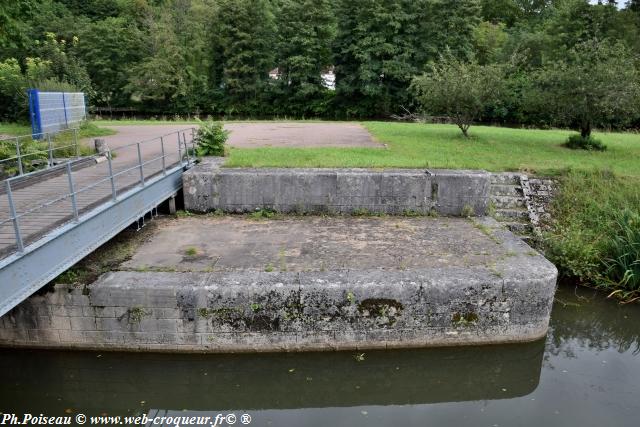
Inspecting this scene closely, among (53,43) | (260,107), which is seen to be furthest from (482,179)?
(260,107)

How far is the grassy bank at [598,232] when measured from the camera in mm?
8852

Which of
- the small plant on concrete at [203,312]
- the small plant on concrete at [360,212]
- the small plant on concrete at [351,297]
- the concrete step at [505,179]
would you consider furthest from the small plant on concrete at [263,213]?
the concrete step at [505,179]

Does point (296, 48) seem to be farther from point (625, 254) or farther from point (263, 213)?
point (625, 254)

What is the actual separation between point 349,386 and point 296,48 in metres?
33.8

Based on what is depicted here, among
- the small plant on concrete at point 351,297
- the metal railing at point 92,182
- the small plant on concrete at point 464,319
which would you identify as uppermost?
the metal railing at point 92,182

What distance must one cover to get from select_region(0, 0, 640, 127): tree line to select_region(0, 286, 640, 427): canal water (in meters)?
27.0

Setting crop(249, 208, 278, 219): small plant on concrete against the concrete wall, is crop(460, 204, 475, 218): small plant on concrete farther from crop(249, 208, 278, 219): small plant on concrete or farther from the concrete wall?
crop(249, 208, 278, 219): small plant on concrete

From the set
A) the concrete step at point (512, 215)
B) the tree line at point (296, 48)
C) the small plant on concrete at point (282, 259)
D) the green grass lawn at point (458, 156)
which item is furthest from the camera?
the tree line at point (296, 48)

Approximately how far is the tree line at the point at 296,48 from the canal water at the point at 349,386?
2704 centimetres

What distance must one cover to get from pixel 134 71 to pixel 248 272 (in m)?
34.9

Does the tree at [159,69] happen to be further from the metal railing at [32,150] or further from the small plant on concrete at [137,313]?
the small plant on concrete at [137,313]

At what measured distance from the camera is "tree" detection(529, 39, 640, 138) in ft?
41.4

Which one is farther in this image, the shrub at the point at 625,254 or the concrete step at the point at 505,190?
the concrete step at the point at 505,190

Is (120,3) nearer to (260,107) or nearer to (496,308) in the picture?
(260,107)
